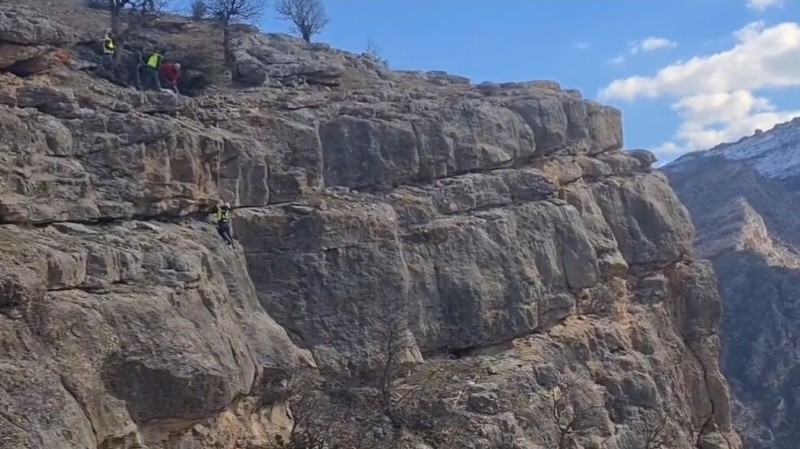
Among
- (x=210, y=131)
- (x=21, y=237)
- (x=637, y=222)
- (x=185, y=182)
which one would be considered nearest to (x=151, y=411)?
(x=21, y=237)

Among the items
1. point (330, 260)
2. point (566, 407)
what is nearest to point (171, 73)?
point (330, 260)

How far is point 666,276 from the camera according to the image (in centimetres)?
3192

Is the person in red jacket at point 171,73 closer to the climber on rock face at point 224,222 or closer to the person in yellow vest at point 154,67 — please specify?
the person in yellow vest at point 154,67

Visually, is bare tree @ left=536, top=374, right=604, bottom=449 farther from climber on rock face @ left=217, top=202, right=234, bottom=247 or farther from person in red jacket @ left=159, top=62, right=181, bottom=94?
person in red jacket @ left=159, top=62, right=181, bottom=94

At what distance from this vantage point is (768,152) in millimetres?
90312

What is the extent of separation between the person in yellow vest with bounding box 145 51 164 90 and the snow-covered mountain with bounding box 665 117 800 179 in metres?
64.3

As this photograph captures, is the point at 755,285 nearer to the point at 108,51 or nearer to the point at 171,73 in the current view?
the point at 171,73

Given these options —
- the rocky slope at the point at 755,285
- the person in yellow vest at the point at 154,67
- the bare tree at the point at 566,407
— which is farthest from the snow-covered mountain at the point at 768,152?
the person in yellow vest at the point at 154,67

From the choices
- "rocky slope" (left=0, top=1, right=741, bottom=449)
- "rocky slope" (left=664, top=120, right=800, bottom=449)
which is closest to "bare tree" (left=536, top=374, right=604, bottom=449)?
"rocky slope" (left=0, top=1, right=741, bottom=449)

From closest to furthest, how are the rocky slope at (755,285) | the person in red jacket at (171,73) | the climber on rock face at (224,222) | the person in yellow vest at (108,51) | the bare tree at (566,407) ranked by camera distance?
the climber on rock face at (224,222)
the bare tree at (566,407)
the person in yellow vest at (108,51)
the person in red jacket at (171,73)
the rocky slope at (755,285)

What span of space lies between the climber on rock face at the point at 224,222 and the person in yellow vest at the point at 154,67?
14.9ft

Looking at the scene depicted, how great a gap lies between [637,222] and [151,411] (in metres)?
18.9

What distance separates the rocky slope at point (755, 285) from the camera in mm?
51094

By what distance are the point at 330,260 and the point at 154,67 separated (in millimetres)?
6194
